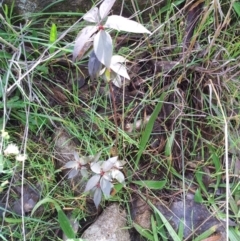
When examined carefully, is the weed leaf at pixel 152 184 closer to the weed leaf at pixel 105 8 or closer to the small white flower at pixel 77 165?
the small white flower at pixel 77 165

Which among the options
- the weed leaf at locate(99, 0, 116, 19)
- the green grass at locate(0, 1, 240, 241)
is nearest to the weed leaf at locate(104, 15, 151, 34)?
the weed leaf at locate(99, 0, 116, 19)

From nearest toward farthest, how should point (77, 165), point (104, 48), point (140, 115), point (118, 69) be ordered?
point (104, 48) → point (118, 69) → point (77, 165) → point (140, 115)

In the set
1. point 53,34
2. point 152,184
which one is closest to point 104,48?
point 53,34

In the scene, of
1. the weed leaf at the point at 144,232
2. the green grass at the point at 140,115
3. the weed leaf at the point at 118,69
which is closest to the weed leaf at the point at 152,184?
the green grass at the point at 140,115

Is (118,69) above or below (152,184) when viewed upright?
above

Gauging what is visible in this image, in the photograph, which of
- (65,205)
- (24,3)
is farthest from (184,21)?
(65,205)

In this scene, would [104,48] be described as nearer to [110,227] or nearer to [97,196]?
[97,196]
